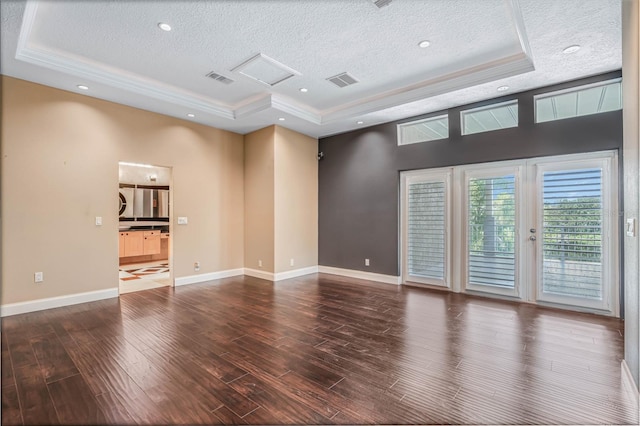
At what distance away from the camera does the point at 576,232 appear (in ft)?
13.3

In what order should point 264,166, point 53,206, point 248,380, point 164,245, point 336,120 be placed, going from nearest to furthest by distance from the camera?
point 248,380
point 53,206
point 336,120
point 264,166
point 164,245

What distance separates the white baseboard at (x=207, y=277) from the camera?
561cm

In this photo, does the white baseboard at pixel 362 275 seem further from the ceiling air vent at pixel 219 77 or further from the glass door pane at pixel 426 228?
the ceiling air vent at pixel 219 77

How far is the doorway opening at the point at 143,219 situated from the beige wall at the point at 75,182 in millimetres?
1969

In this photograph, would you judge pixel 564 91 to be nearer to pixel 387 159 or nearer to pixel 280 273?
pixel 387 159

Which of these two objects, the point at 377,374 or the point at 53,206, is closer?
the point at 377,374

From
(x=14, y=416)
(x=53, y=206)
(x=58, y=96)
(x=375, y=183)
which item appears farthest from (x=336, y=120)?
(x=14, y=416)

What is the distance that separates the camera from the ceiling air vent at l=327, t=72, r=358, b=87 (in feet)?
14.5

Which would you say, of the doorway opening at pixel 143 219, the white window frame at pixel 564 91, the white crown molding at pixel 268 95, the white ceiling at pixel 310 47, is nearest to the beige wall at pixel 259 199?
the white crown molding at pixel 268 95

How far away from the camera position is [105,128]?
4.72m

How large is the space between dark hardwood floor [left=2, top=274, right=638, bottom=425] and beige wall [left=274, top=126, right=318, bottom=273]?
204cm

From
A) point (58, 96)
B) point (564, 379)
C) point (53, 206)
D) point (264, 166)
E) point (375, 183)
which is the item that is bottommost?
point (564, 379)

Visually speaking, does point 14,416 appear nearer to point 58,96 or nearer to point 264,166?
point 58,96

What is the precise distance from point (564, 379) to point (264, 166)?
17.8 feet
